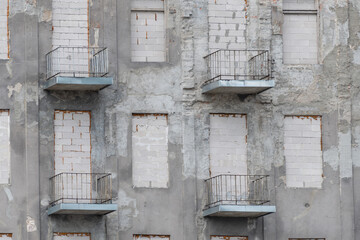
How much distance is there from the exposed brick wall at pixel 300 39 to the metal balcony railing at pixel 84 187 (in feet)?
20.4

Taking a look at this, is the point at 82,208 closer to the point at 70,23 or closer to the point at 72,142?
the point at 72,142

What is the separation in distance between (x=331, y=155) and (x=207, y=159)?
3.45 metres

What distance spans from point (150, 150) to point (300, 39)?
5.33 m

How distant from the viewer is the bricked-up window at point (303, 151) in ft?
149

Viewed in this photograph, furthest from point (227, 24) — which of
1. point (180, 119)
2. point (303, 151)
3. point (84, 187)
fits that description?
point (84, 187)

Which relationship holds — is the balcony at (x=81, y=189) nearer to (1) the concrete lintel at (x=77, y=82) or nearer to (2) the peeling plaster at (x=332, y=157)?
(1) the concrete lintel at (x=77, y=82)

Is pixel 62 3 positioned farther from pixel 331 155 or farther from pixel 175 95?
pixel 331 155

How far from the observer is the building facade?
4428 cm

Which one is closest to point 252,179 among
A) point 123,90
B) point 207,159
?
point 207,159

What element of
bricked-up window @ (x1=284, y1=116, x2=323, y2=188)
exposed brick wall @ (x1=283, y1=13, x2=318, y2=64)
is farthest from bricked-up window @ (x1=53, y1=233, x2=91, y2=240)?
exposed brick wall @ (x1=283, y1=13, x2=318, y2=64)

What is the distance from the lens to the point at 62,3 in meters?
45.2

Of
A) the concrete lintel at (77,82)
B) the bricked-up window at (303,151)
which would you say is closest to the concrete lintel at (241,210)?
the bricked-up window at (303,151)

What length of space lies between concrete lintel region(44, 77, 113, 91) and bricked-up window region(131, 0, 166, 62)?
1.71m

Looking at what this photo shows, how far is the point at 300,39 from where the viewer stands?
46.4 meters
